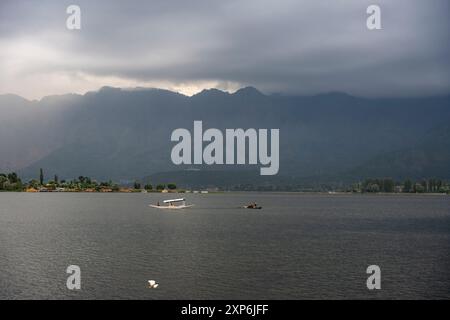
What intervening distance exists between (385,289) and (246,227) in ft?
285

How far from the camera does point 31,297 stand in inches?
2324

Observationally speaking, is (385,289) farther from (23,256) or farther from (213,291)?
(23,256)

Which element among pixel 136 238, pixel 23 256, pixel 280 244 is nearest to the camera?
pixel 23 256

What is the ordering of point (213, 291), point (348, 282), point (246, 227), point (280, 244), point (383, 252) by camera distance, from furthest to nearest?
1. point (246, 227)
2. point (280, 244)
3. point (383, 252)
4. point (348, 282)
5. point (213, 291)

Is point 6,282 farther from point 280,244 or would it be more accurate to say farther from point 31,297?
point 280,244

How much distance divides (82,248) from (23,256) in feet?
44.6

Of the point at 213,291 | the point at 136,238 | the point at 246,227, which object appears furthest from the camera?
the point at 246,227

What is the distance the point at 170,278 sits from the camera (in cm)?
6956
